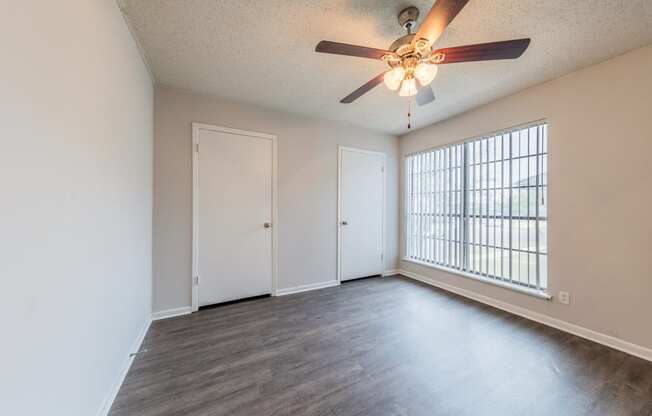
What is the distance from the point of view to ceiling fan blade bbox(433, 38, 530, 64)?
4.35ft

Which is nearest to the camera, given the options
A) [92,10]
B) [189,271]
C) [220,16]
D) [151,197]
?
[92,10]

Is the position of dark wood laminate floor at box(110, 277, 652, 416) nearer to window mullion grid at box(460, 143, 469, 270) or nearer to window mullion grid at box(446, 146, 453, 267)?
window mullion grid at box(460, 143, 469, 270)

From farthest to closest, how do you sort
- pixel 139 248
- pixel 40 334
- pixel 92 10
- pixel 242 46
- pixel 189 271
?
pixel 189 271 → pixel 139 248 → pixel 242 46 → pixel 92 10 → pixel 40 334

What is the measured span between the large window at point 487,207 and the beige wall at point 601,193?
16 centimetres

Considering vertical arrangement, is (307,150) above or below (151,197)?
above

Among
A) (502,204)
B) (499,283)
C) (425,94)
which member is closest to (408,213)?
(502,204)

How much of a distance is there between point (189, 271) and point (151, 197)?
34.2 inches

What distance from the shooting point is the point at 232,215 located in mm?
2871

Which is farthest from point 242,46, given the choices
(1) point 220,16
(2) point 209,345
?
(2) point 209,345

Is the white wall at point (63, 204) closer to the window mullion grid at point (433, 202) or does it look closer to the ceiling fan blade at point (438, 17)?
the ceiling fan blade at point (438, 17)

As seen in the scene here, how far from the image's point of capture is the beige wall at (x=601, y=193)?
189 centimetres

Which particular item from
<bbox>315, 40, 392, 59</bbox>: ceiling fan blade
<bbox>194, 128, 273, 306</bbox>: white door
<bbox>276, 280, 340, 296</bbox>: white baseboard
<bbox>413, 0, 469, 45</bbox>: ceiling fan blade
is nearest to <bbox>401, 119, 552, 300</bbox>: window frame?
<bbox>276, 280, 340, 296</bbox>: white baseboard

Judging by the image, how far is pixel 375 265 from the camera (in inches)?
155

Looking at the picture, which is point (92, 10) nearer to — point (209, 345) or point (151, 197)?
point (151, 197)
